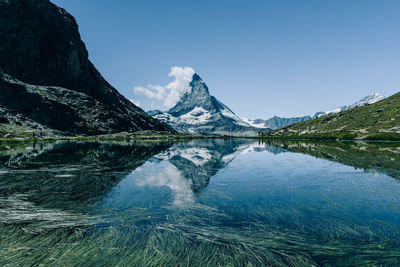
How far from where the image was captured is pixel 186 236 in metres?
10.5

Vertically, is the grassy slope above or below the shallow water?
above

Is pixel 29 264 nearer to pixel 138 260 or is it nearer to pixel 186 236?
pixel 138 260

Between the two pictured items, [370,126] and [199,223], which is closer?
[199,223]

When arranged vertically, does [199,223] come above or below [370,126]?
below

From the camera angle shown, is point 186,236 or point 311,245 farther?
point 186,236

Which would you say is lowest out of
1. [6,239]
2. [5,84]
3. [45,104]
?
[6,239]

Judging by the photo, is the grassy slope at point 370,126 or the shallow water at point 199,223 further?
the grassy slope at point 370,126

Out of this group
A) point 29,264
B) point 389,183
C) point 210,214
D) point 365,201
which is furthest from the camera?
point 389,183

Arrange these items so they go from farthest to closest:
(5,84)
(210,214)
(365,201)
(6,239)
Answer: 1. (5,84)
2. (365,201)
3. (210,214)
4. (6,239)

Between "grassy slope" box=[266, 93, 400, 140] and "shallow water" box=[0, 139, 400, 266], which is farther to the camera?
"grassy slope" box=[266, 93, 400, 140]

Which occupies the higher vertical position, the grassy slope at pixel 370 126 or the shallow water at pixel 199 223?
the grassy slope at pixel 370 126

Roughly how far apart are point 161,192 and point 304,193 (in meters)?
12.6

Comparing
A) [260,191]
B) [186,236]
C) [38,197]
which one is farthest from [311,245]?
[38,197]

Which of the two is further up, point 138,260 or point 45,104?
point 45,104
